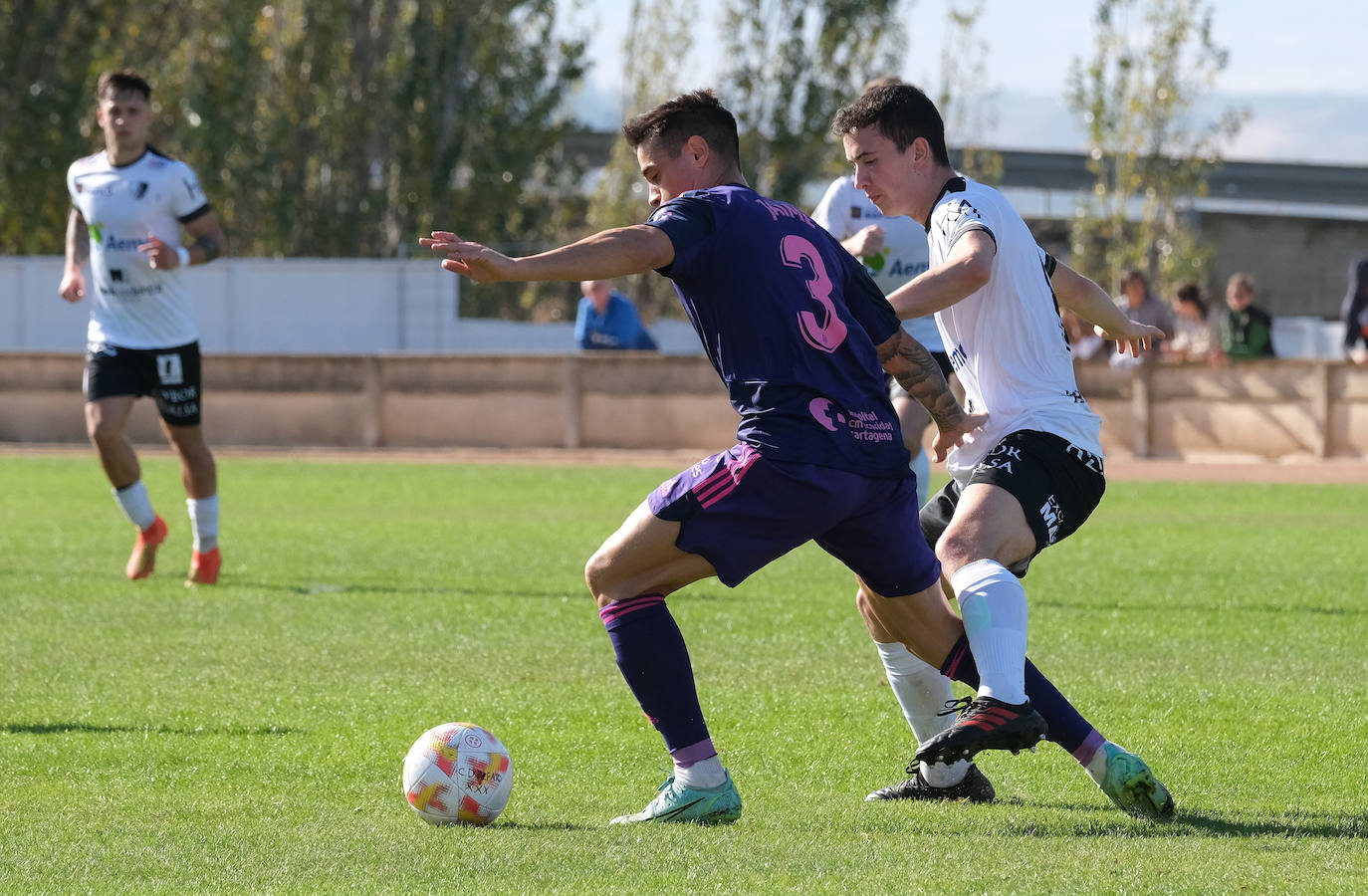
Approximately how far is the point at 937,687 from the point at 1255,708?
1.65 meters

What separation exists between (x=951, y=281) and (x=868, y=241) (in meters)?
2.82

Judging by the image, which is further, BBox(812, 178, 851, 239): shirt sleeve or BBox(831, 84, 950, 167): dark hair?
BBox(812, 178, 851, 239): shirt sleeve

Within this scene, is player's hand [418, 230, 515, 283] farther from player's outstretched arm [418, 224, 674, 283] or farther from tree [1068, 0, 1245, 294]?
tree [1068, 0, 1245, 294]

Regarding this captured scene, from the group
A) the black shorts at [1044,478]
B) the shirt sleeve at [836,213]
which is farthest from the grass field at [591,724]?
the shirt sleeve at [836,213]

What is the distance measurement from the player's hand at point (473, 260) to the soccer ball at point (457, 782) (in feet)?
4.26

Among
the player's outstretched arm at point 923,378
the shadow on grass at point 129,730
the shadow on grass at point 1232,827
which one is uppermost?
the player's outstretched arm at point 923,378

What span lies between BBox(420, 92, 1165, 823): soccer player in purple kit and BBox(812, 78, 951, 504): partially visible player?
3739mm

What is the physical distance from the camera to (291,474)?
60.5 ft

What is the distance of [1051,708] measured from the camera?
4734 mm

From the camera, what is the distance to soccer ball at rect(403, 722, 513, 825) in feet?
15.3

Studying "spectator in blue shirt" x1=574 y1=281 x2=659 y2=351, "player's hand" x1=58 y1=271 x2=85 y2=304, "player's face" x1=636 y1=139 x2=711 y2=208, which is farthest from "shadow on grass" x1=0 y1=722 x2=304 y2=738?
"spectator in blue shirt" x1=574 y1=281 x2=659 y2=351

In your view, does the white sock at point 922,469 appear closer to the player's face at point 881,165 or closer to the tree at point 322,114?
the player's face at point 881,165

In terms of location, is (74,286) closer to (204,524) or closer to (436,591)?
(204,524)

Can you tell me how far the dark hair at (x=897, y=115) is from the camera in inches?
198
